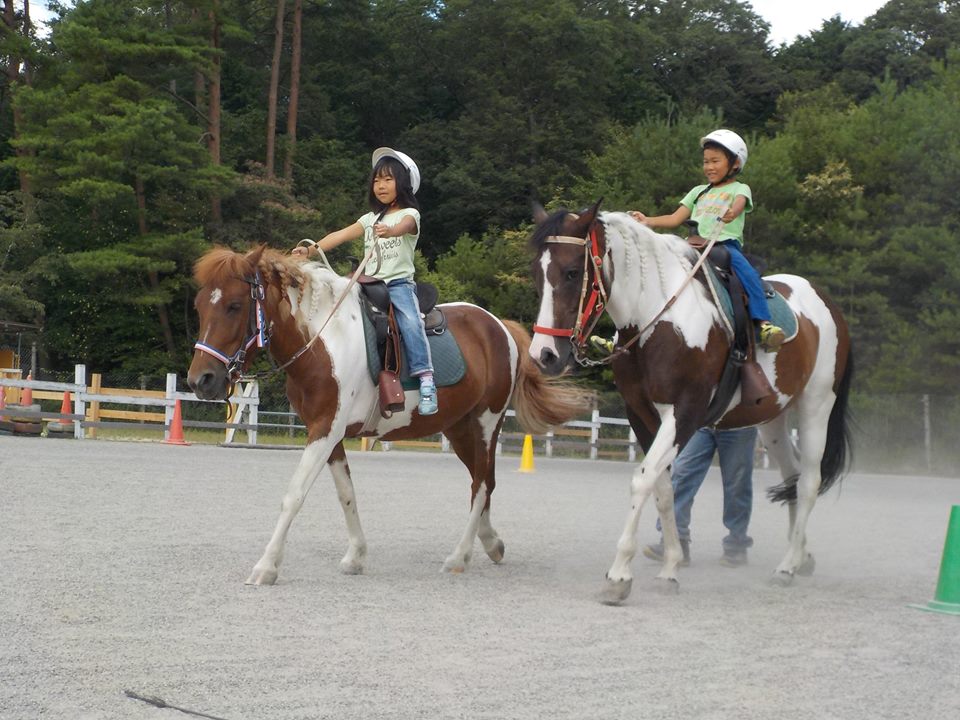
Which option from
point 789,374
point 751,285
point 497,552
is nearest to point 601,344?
point 751,285

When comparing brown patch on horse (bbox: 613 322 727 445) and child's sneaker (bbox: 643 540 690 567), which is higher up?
brown patch on horse (bbox: 613 322 727 445)

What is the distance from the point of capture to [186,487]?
13.5 m

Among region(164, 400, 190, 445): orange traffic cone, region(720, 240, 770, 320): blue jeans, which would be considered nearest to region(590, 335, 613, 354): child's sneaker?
region(720, 240, 770, 320): blue jeans

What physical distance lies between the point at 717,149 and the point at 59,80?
4211 centimetres

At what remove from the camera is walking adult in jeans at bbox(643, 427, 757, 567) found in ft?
30.9

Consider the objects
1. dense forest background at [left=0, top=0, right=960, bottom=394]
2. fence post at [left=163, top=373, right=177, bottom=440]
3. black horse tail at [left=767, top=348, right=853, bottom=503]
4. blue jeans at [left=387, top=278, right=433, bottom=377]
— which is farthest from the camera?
dense forest background at [left=0, top=0, right=960, bottom=394]

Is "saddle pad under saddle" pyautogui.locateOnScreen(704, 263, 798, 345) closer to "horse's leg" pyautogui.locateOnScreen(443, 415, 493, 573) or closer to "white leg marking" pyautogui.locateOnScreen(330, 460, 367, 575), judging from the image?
"horse's leg" pyautogui.locateOnScreen(443, 415, 493, 573)

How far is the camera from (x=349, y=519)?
7.90m

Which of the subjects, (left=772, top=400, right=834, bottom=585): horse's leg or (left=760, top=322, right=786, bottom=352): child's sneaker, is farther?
(left=772, top=400, right=834, bottom=585): horse's leg

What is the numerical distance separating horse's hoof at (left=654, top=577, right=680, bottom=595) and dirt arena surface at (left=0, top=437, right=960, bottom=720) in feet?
0.46

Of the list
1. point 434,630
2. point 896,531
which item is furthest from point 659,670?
point 896,531

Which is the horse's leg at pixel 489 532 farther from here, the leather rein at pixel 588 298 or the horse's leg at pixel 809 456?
the horse's leg at pixel 809 456

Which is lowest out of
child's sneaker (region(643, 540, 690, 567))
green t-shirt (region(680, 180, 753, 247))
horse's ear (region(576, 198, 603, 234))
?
child's sneaker (region(643, 540, 690, 567))

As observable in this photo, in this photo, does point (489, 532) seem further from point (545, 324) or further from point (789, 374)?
point (789, 374)
